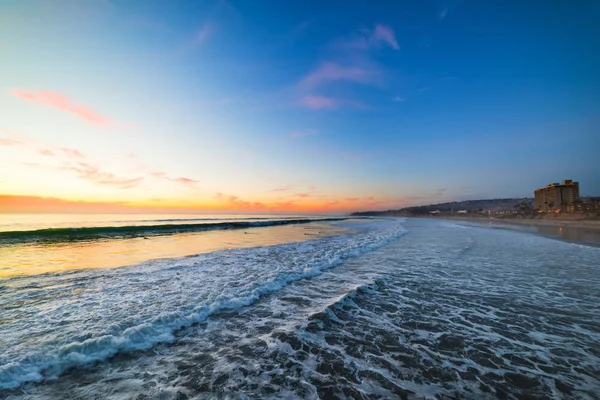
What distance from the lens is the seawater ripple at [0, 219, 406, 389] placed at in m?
4.38

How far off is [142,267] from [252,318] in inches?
318

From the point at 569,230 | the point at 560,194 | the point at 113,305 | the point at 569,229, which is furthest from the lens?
the point at 560,194

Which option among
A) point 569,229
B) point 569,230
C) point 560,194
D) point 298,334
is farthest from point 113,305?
point 560,194

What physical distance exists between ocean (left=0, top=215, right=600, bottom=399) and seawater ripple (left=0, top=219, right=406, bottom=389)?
40 millimetres

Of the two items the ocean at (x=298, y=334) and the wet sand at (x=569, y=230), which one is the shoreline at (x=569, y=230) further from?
the ocean at (x=298, y=334)

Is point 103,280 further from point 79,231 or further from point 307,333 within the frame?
point 79,231

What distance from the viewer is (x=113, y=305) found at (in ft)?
21.9

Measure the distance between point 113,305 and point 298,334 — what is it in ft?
17.6

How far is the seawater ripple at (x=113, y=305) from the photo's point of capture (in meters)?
4.38

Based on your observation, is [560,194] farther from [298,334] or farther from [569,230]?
[298,334]

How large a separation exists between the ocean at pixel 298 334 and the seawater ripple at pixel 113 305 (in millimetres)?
40

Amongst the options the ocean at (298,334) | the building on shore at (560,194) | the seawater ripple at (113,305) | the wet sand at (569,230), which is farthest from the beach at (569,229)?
the building on shore at (560,194)

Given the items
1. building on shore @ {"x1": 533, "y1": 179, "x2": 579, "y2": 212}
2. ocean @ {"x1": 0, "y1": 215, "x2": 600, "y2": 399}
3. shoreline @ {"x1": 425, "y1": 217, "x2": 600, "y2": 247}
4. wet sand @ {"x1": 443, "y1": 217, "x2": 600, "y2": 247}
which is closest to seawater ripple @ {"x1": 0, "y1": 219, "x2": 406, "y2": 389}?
ocean @ {"x1": 0, "y1": 215, "x2": 600, "y2": 399}

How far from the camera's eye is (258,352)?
4.54 meters
